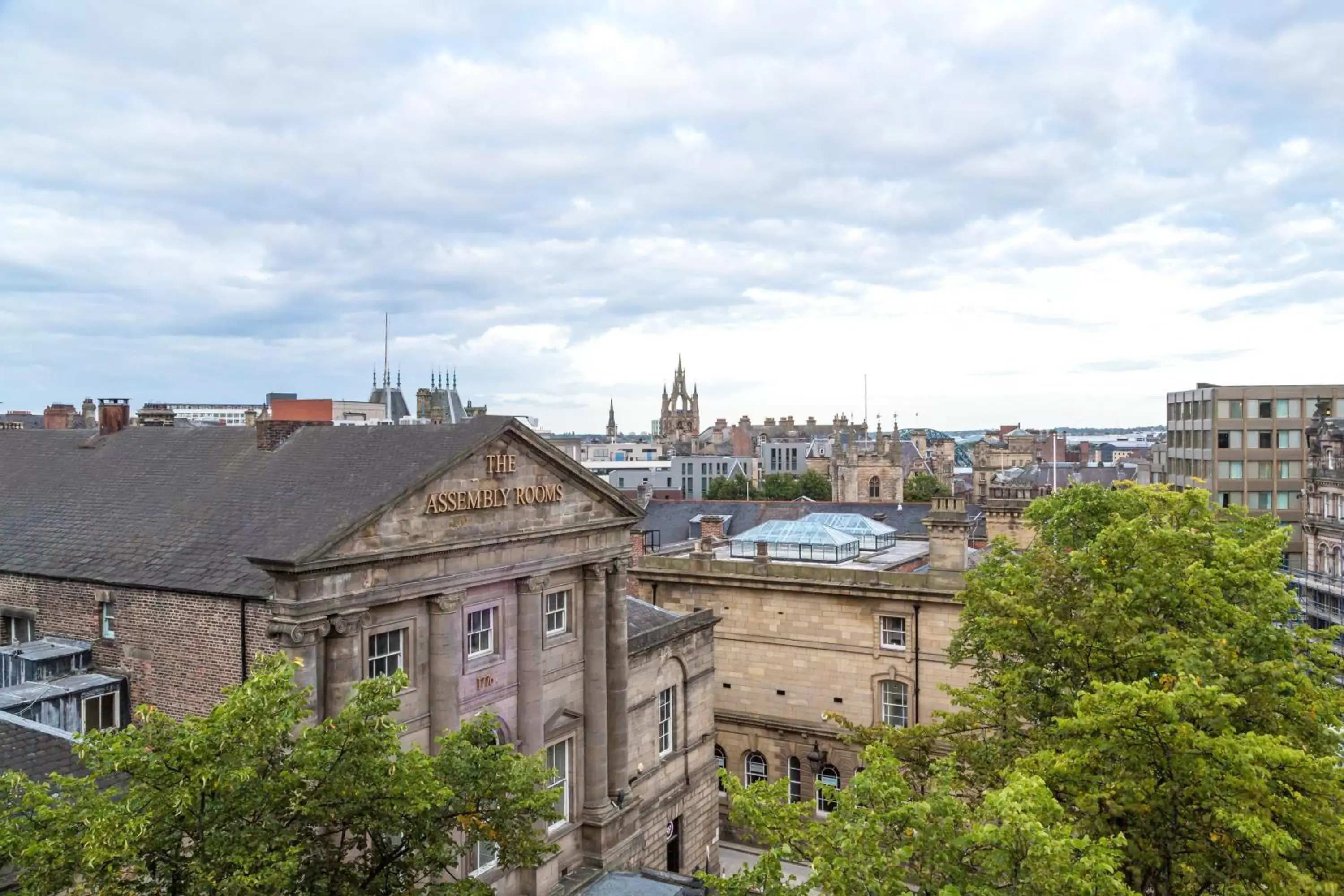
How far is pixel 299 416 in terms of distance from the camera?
29422 mm

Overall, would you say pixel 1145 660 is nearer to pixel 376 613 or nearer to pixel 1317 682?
pixel 1317 682

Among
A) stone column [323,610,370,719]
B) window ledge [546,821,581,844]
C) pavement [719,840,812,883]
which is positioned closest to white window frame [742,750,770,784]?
pavement [719,840,812,883]

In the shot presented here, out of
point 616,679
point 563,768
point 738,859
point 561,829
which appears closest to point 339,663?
point 563,768

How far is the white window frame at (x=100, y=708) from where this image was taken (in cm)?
2105

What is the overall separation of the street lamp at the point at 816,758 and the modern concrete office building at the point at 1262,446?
48.5 m

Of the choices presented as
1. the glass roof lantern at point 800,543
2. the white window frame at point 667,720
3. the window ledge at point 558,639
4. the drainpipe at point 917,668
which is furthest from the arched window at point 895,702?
the window ledge at point 558,639

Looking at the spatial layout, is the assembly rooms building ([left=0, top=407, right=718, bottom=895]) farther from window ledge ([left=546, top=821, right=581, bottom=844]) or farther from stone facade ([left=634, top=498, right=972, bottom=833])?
stone facade ([left=634, top=498, right=972, bottom=833])

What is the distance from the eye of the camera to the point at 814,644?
38.8 meters

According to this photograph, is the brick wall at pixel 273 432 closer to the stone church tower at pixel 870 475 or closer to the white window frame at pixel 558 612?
the white window frame at pixel 558 612

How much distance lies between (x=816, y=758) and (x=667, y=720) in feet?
26.5

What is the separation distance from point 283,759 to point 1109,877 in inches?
447

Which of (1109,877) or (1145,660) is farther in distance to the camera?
(1145,660)

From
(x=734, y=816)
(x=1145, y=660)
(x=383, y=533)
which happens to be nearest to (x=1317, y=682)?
(x=1145, y=660)

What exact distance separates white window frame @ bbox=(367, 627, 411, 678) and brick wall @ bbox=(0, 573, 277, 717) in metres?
2.59
